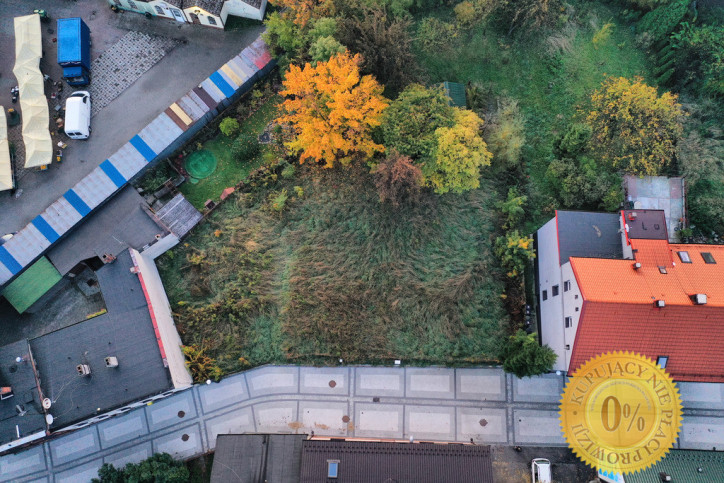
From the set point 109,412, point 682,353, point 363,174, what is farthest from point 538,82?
point 109,412

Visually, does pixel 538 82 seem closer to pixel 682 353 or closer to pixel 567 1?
pixel 567 1

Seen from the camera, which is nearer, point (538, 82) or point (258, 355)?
point (258, 355)

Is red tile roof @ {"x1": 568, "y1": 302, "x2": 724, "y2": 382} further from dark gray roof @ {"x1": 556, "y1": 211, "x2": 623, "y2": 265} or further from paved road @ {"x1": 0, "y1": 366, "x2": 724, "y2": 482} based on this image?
paved road @ {"x1": 0, "y1": 366, "x2": 724, "y2": 482}

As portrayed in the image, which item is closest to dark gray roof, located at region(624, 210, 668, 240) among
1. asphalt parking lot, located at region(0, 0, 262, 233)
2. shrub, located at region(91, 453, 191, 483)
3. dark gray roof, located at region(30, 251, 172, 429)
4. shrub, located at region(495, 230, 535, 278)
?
shrub, located at region(495, 230, 535, 278)

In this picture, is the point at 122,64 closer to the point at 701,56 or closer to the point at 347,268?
the point at 347,268

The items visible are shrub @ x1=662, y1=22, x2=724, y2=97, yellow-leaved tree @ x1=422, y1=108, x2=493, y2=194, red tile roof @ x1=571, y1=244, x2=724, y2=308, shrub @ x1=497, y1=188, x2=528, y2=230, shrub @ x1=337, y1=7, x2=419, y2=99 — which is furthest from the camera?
shrub @ x1=662, y1=22, x2=724, y2=97

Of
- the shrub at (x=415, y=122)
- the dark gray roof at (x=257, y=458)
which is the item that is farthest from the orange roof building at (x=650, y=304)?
the dark gray roof at (x=257, y=458)
